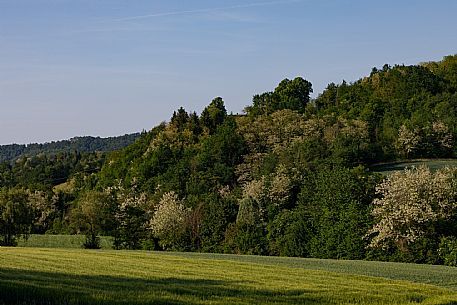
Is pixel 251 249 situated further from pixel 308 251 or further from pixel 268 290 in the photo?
pixel 268 290

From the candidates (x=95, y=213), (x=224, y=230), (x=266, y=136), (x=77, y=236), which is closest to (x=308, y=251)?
(x=224, y=230)

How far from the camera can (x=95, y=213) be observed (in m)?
86.0

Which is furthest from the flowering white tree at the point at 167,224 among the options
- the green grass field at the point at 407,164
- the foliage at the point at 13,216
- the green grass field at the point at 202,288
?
the green grass field at the point at 202,288

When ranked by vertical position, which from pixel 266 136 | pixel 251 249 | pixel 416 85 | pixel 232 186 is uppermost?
pixel 416 85

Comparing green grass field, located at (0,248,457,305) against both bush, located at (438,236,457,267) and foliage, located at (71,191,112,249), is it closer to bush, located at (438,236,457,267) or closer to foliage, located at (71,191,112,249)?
bush, located at (438,236,457,267)

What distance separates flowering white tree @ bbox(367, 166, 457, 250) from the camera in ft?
219

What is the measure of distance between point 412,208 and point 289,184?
1107 inches

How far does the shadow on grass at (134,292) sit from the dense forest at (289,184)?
43.2 meters

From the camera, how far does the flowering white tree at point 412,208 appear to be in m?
66.8

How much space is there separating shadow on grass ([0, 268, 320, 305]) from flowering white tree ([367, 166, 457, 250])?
43180mm

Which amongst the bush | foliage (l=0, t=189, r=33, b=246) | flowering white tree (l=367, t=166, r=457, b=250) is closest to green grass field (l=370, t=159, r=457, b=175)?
flowering white tree (l=367, t=166, r=457, b=250)

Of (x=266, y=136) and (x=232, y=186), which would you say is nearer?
(x=232, y=186)

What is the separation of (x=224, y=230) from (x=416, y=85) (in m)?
59.0

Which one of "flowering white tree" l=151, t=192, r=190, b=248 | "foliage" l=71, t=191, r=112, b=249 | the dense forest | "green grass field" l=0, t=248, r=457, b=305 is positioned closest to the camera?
"green grass field" l=0, t=248, r=457, b=305
